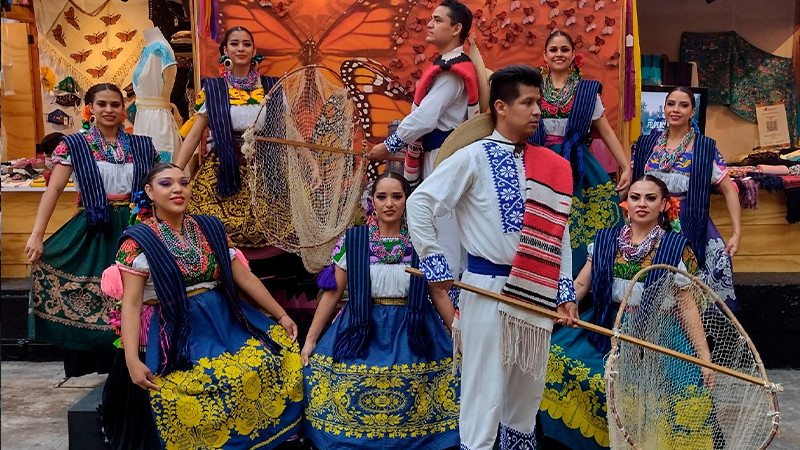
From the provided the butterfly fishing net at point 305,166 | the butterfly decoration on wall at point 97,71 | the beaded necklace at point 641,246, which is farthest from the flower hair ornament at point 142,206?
the butterfly decoration on wall at point 97,71

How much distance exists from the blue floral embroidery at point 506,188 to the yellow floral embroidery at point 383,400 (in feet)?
3.38

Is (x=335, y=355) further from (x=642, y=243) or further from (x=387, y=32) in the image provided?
(x=387, y=32)

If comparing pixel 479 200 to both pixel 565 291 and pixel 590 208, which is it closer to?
pixel 565 291

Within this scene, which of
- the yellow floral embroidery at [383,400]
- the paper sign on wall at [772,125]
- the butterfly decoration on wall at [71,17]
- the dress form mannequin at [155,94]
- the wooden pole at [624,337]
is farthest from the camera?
the paper sign on wall at [772,125]

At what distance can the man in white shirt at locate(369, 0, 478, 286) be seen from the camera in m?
4.61

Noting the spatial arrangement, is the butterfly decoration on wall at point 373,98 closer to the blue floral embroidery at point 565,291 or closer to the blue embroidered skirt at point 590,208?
the blue embroidered skirt at point 590,208

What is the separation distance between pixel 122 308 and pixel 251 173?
1306 mm

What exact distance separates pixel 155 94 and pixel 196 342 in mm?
2711

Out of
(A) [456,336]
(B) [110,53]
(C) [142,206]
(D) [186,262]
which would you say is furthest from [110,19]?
(A) [456,336]

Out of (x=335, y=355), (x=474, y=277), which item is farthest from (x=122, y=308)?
(x=474, y=277)

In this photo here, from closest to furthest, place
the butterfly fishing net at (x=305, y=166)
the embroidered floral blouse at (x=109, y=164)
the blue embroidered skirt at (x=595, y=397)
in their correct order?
the blue embroidered skirt at (x=595, y=397) → the embroidered floral blouse at (x=109, y=164) → the butterfly fishing net at (x=305, y=166)

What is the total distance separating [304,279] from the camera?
5.73 metres

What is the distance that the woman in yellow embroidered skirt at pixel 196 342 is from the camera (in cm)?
401

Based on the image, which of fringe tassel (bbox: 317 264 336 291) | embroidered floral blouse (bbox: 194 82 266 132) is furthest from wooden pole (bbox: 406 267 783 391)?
embroidered floral blouse (bbox: 194 82 266 132)
